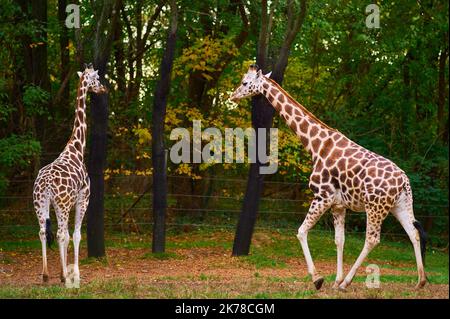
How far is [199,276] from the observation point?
502 inches

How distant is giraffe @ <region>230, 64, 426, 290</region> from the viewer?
31.9 feet

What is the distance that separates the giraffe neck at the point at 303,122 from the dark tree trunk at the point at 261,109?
350cm

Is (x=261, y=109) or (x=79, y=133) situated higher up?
(x=261, y=109)

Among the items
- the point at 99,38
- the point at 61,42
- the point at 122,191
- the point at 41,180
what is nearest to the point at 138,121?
the point at 122,191

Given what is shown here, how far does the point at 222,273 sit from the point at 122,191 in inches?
251

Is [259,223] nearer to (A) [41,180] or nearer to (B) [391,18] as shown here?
(B) [391,18]

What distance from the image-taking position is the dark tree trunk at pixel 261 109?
48.3ft

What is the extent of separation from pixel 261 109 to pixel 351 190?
5322mm

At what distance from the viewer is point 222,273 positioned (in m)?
13.6

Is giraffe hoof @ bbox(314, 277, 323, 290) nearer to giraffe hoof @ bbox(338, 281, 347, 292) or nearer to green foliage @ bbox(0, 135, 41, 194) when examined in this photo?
giraffe hoof @ bbox(338, 281, 347, 292)
